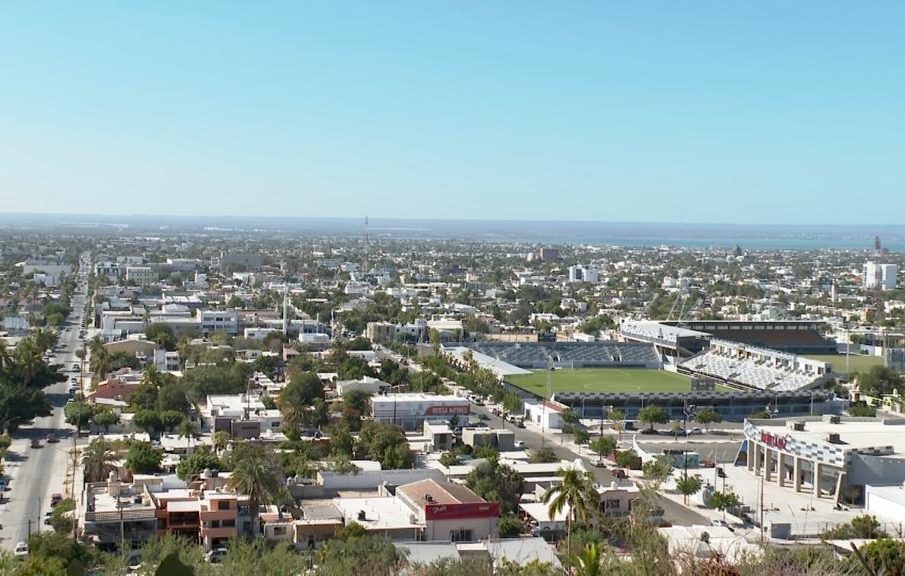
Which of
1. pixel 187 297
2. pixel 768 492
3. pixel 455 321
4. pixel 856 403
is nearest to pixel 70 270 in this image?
pixel 187 297

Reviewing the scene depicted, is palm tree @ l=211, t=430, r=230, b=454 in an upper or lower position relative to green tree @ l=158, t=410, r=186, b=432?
lower

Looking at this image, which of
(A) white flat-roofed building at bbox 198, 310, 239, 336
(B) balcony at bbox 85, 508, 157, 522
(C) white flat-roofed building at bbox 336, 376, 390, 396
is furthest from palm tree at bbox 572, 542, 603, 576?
(A) white flat-roofed building at bbox 198, 310, 239, 336

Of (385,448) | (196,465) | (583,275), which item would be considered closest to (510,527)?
(385,448)

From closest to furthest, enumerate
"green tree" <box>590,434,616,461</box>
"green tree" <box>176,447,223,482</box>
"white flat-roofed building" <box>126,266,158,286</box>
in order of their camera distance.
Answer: "green tree" <box>176,447,223,482</box>, "green tree" <box>590,434,616,461</box>, "white flat-roofed building" <box>126,266,158,286</box>

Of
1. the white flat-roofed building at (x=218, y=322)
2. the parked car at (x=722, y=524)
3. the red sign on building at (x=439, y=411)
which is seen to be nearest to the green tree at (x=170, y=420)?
the red sign on building at (x=439, y=411)

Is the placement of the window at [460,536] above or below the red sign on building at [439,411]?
above

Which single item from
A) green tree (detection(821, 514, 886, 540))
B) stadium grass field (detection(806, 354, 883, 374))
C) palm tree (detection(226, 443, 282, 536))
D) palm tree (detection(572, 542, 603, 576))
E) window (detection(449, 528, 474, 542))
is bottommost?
stadium grass field (detection(806, 354, 883, 374))

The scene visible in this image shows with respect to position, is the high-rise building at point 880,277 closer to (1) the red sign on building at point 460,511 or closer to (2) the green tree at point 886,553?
(1) the red sign on building at point 460,511

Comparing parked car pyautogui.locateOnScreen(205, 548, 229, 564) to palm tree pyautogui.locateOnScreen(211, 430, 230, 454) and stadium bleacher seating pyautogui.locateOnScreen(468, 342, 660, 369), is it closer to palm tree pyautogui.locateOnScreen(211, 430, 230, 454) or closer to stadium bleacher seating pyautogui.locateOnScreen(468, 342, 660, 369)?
palm tree pyautogui.locateOnScreen(211, 430, 230, 454)
